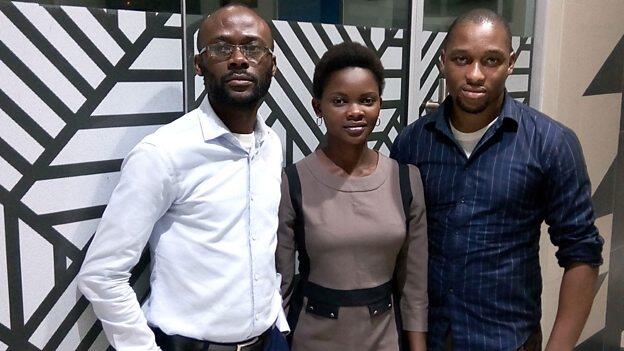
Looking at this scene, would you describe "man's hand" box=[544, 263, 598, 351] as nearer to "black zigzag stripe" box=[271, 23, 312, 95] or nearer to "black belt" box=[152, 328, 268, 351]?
"black belt" box=[152, 328, 268, 351]

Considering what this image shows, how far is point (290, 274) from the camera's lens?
1758 mm

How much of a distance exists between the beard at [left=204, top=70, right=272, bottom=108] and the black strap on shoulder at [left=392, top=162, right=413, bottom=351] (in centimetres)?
48

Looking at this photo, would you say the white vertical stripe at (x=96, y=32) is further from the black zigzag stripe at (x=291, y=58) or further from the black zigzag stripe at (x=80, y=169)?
the black zigzag stripe at (x=291, y=58)

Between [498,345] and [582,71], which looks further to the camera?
[582,71]

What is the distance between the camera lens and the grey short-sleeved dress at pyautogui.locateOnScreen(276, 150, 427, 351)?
1.67 m

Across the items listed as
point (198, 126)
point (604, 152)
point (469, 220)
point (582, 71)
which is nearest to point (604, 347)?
point (604, 152)

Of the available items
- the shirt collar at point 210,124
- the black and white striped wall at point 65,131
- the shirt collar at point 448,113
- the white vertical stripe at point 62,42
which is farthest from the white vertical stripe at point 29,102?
the shirt collar at point 448,113

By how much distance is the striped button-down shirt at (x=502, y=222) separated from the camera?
1.70 metres

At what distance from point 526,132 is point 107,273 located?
3.87 ft

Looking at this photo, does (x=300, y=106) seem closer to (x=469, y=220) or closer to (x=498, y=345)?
(x=469, y=220)

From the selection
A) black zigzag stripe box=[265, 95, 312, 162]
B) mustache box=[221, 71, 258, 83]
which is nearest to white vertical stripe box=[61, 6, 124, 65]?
mustache box=[221, 71, 258, 83]

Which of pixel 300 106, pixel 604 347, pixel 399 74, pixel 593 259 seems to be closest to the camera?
pixel 593 259

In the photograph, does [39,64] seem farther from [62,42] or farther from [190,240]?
[190,240]

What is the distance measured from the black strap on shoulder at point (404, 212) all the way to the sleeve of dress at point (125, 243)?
67 centimetres
